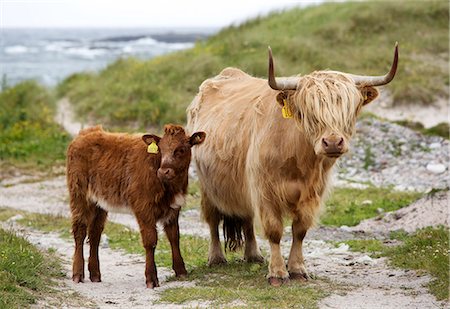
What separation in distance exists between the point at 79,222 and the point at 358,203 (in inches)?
262

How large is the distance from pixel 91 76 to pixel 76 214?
2154 cm

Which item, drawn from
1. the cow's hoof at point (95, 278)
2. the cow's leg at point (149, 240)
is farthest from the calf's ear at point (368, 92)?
the cow's hoof at point (95, 278)

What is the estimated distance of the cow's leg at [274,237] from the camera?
906 cm

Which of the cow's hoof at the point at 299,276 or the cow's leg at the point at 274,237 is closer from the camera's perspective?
the cow's leg at the point at 274,237

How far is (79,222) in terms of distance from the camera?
384 inches

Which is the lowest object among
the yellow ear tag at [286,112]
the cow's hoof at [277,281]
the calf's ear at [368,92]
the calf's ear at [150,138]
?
the cow's hoof at [277,281]

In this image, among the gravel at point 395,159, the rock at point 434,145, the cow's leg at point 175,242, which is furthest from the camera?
the rock at point 434,145

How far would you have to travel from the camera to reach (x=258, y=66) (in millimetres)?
25344

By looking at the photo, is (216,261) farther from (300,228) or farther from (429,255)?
(429,255)

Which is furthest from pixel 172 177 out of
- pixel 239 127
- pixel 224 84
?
pixel 224 84

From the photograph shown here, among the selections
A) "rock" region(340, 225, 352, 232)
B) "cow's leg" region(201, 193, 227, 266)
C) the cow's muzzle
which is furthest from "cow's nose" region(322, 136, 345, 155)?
"rock" region(340, 225, 352, 232)

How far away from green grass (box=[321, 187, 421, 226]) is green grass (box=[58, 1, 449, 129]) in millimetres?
7447

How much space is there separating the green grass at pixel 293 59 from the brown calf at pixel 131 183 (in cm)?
1288

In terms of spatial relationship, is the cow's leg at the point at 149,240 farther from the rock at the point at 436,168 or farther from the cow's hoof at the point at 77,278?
the rock at the point at 436,168
